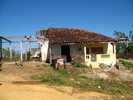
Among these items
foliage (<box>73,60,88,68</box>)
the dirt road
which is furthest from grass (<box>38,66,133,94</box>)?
foliage (<box>73,60,88,68</box>)

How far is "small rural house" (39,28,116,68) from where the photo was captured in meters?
14.7

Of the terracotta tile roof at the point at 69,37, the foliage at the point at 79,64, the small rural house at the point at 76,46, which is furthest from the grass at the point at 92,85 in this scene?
the terracotta tile roof at the point at 69,37

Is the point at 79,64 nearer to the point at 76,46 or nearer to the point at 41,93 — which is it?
the point at 76,46

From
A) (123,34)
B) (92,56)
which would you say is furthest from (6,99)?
Result: (123,34)

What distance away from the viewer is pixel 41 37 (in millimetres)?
15852

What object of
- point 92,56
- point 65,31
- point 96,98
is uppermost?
point 65,31

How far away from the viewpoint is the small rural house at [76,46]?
14688mm

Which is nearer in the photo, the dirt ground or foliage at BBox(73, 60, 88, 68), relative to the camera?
the dirt ground

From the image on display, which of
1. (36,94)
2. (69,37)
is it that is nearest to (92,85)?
(36,94)

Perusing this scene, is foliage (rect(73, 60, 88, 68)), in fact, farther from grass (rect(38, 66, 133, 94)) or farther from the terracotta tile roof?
grass (rect(38, 66, 133, 94))

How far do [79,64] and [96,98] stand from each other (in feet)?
27.1

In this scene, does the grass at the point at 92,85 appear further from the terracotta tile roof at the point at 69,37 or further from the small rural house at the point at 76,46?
the terracotta tile roof at the point at 69,37

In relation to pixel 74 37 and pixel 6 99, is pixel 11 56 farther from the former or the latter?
pixel 6 99

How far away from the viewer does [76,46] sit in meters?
15.9
